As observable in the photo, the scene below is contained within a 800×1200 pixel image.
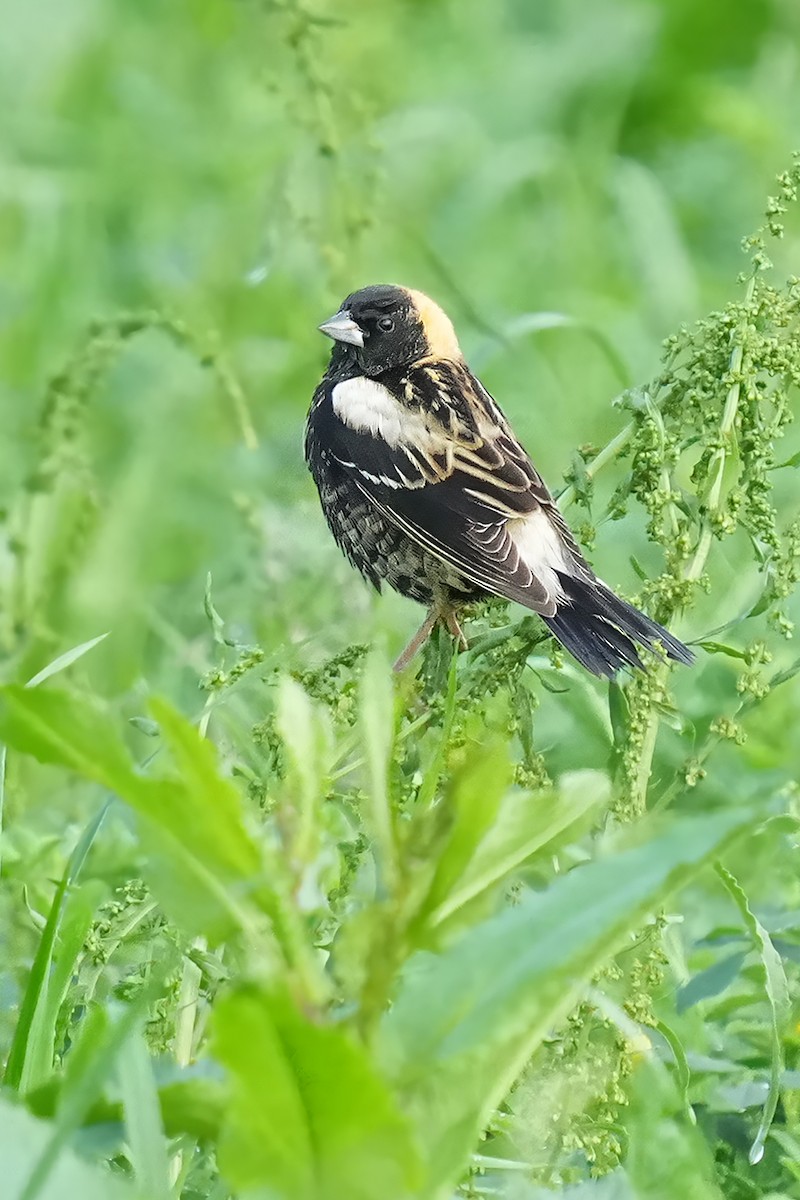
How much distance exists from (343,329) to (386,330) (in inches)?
4.6

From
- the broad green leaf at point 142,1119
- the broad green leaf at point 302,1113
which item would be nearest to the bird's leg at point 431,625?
the broad green leaf at point 142,1119

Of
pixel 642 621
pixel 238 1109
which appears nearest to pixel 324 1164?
pixel 238 1109

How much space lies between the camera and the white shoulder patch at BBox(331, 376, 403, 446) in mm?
3529

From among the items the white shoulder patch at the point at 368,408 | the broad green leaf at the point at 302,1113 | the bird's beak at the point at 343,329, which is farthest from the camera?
the bird's beak at the point at 343,329

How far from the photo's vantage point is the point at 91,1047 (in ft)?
3.80

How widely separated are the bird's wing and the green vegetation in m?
0.15

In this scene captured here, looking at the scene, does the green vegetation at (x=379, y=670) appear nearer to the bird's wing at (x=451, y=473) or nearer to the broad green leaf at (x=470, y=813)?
the broad green leaf at (x=470, y=813)

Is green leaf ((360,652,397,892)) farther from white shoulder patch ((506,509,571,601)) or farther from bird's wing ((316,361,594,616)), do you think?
bird's wing ((316,361,594,616))

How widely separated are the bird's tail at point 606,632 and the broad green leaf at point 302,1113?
A: 951 mm

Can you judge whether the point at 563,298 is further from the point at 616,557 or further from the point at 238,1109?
the point at 238,1109

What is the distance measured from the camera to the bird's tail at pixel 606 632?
2072 mm

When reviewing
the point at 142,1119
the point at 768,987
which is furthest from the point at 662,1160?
the point at 142,1119

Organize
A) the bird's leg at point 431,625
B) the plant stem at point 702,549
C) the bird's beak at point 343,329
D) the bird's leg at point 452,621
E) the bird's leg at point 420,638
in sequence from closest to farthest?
the plant stem at point 702,549 → the bird's leg at point 452,621 → the bird's leg at point 431,625 → the bird's leg at point 420,638 → the bird's beak at point 343,329

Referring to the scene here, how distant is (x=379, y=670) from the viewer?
1190mm
